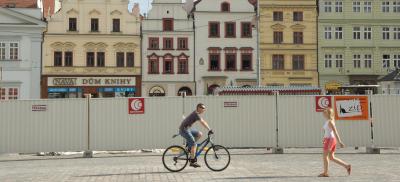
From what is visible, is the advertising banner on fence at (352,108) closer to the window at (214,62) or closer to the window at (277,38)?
the window at (214,62)

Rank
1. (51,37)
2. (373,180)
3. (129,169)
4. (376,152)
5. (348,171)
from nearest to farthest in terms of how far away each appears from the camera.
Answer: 1. (373,180)
2. (348,171)
3. (129,169)
4. (376,152)
5. (51,37)

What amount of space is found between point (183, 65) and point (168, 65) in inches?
53.7

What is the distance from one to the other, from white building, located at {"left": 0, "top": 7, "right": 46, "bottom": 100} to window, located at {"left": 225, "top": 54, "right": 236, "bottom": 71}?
16472mm

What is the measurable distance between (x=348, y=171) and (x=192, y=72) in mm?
43256

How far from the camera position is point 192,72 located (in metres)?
56.1

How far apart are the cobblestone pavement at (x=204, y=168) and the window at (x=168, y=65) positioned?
33.9 meters

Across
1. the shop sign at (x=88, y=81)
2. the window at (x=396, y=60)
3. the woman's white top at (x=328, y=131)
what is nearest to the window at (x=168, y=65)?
the shop sign at (x=88, y=81)

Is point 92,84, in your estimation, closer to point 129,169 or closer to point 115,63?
point 115,63

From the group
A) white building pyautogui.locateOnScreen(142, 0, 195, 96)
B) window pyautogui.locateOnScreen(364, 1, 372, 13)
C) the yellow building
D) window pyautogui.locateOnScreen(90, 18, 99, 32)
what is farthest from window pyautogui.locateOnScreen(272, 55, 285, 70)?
window pyautogui.locateOnScreen(90, 18, 99, 32)

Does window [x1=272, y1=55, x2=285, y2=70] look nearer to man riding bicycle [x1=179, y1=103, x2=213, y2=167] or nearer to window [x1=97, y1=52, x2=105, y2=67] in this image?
window [x1=97, y1=52, x2=105, y2=67]

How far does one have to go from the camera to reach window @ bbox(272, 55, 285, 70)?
2243 inches

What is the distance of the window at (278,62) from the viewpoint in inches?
2243

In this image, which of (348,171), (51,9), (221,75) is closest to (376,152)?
(348,171)

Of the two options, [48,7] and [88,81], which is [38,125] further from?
[48,7]
